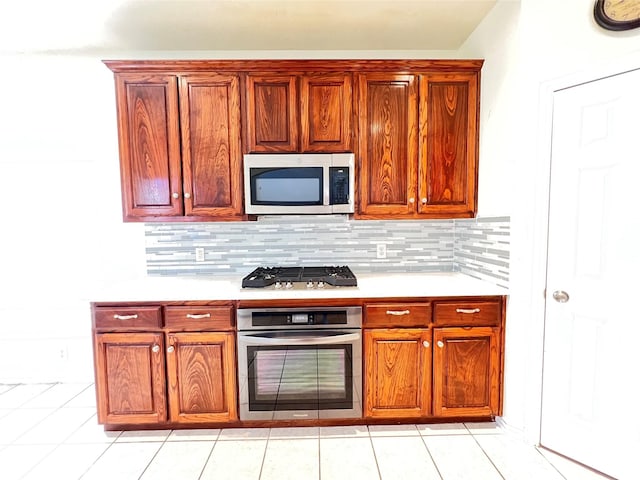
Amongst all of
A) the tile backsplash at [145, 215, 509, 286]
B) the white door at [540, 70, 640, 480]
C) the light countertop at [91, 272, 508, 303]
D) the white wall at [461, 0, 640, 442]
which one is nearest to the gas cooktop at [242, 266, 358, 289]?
the light countertop at [91, 272, 508, 303]

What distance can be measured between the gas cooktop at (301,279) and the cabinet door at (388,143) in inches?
18.9

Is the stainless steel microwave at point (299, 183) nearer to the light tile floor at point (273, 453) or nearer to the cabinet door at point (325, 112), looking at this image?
the cabinet door at point (325, 112)

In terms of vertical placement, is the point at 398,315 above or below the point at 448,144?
below

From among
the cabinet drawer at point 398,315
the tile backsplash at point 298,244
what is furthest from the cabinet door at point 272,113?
the cabinet drawer at point 398,315

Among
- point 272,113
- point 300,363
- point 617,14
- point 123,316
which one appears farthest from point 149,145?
point 617,14

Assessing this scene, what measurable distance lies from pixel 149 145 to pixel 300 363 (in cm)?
175

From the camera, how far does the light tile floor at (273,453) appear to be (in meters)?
1.78

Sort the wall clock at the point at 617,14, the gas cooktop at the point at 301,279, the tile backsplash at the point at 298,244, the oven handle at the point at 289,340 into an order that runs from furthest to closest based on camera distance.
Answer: the tile backsplash at the point at 298,244 → the gas cooktop at the point at 301,279 → the oven handle at the point at 289,340 → the wall clock at the point at 617,14

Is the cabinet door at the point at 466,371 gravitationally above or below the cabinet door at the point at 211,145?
below

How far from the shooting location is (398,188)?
2.33m

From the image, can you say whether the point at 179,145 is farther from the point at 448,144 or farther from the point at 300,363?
the point at 448,144

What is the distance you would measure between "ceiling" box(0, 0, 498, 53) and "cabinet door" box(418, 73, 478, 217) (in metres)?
0.40

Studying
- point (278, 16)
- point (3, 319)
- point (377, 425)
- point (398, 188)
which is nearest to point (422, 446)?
point (377, 425)

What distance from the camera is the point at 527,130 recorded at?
191 centimetres
